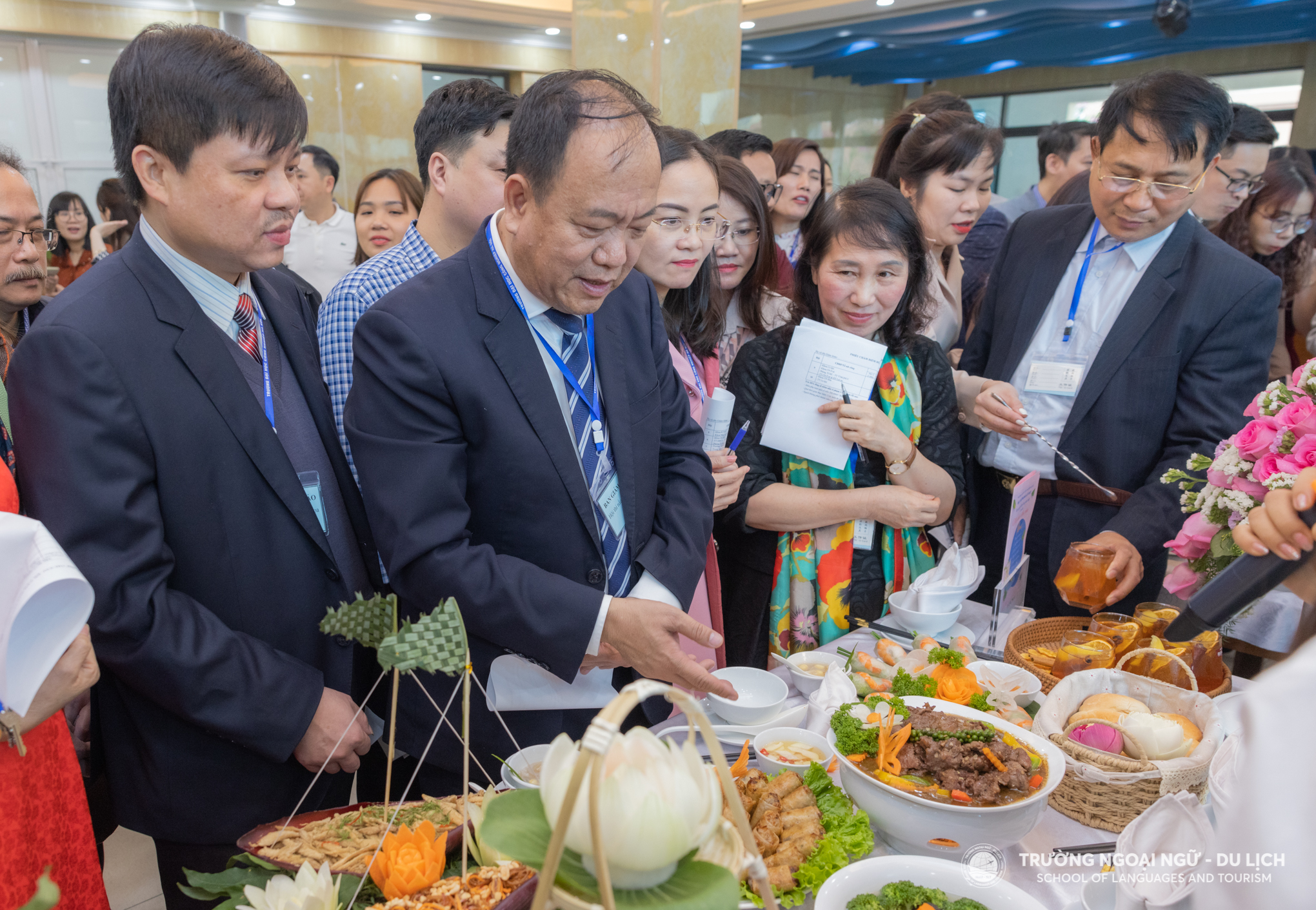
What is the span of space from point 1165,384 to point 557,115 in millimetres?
1658

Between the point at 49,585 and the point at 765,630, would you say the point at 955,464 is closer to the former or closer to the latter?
the point at 765,630

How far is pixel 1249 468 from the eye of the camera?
1363mm

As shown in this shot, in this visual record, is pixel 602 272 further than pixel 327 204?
No

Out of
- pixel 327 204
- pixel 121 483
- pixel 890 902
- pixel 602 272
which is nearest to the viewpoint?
pixel 890 902

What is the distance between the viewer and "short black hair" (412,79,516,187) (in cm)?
224

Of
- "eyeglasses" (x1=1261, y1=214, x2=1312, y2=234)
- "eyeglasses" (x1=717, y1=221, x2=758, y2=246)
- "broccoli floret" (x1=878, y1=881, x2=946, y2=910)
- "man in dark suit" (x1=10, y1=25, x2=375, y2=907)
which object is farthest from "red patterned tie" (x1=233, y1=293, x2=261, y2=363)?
"eyeglasses" (x1=1261, y1=214, x2=1312, y2=234)

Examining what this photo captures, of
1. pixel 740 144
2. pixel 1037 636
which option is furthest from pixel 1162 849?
pixel 740 144

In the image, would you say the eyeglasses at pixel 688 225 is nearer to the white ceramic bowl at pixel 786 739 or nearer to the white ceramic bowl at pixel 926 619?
the white ceramic bowl at pixel 926 619

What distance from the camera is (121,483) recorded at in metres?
1.20

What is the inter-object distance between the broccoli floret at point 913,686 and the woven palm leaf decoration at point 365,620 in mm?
771

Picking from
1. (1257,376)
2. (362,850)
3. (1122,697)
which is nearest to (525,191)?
(362,850)

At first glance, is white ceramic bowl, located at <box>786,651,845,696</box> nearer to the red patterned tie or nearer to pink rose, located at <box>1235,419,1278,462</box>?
pink rose, located at <box>1235,419,1278,462</box>

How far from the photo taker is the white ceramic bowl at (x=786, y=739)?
4.06 feet

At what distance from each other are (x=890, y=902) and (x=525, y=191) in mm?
Answer: 1071
